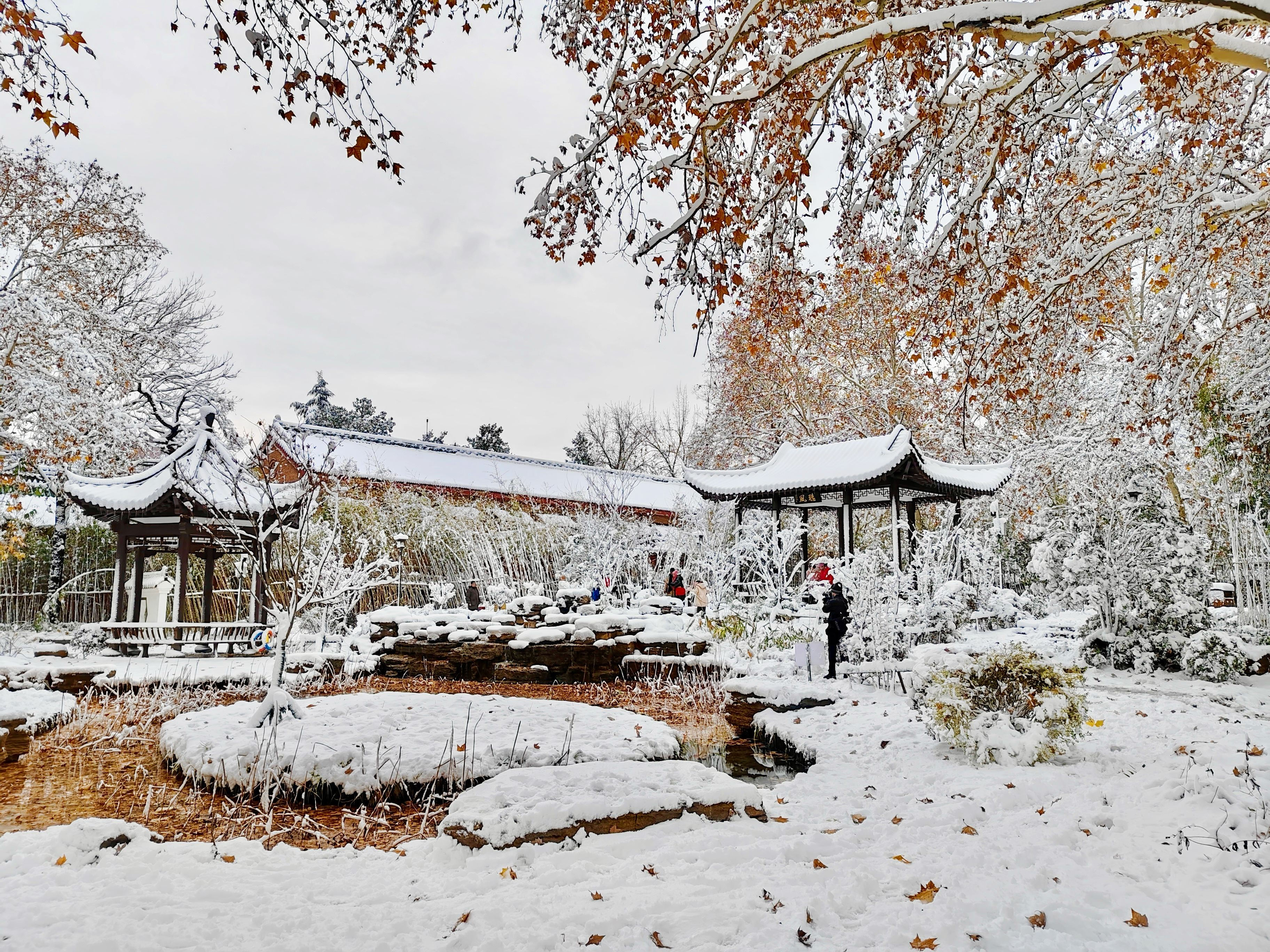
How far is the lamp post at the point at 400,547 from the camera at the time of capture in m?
12.4

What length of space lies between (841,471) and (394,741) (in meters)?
8.44

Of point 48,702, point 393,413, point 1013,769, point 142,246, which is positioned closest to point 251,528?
point 48,702

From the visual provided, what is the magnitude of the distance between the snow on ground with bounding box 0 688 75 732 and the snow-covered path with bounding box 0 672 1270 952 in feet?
12.7

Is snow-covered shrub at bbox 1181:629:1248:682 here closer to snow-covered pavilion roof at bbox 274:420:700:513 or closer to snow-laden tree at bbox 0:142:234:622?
snow-covered pavilion roof at bbox 274:420:700:513

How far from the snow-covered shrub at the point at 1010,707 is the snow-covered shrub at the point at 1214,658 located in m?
3.29

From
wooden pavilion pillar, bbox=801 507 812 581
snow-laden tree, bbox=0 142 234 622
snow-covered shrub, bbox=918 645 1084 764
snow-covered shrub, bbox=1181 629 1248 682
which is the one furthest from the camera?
wooden pavilion pillar, bbox=801 507 812 581

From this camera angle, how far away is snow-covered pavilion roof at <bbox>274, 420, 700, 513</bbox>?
55.5 feet

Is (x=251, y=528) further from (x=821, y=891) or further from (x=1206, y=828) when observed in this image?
(x=1206, y=828)

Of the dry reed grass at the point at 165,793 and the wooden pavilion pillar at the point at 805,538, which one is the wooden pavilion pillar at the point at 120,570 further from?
the wooden pavilion pillar at the point at 805,538

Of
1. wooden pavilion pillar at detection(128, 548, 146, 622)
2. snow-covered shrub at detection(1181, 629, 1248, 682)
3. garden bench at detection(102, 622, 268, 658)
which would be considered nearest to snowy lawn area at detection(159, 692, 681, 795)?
garden bench at detection(102, 622, 268, 658)

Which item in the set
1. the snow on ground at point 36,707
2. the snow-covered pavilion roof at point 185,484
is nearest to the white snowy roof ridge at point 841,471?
the snow-covered pavilion roof at point 185,484

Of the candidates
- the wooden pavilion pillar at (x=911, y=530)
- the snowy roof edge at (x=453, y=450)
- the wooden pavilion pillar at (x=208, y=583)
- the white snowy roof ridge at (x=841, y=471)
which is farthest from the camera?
the snowy roof edge at (x=453, y=450)

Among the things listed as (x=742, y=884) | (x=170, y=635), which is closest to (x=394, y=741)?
(x=742, y=884)

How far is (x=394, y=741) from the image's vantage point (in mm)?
5262
